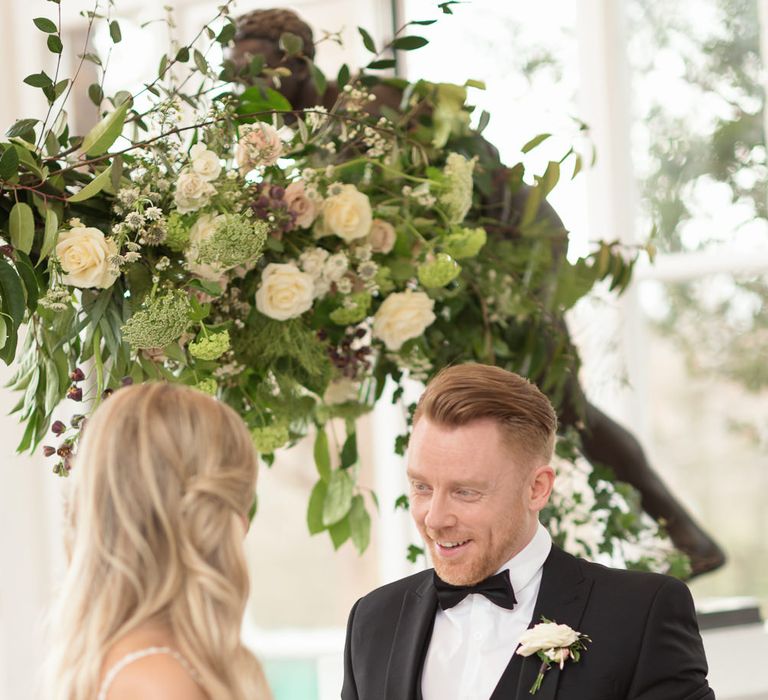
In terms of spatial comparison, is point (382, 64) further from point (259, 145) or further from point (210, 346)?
point (210, 346)

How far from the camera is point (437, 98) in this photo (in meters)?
2.72

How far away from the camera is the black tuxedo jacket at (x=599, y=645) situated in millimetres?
2021

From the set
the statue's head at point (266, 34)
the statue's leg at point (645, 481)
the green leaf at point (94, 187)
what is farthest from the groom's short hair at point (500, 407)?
the statue's leg at point (645, 481)

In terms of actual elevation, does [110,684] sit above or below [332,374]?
below

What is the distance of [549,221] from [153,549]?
1.68 metres

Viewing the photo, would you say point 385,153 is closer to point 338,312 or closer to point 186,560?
point 338,312

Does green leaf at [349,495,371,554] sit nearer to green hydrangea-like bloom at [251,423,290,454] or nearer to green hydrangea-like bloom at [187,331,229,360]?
green hydrangea-like bloom at [251,423,290,454]

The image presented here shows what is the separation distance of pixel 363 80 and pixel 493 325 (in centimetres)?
64

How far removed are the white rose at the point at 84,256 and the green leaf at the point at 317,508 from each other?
788mm

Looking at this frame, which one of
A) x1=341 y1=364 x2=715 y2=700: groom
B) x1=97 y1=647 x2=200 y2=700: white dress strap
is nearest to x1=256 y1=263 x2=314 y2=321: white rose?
x1=341 y1=364 x2=715 y2=700: groom

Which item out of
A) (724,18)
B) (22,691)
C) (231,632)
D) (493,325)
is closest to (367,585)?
(22,691)

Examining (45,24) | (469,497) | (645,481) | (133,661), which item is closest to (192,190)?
→ (45,24)

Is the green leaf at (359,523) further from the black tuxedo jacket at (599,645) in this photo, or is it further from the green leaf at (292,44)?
the green leaf at (292,44)

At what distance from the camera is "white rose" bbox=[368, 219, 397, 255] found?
99.0 inches
